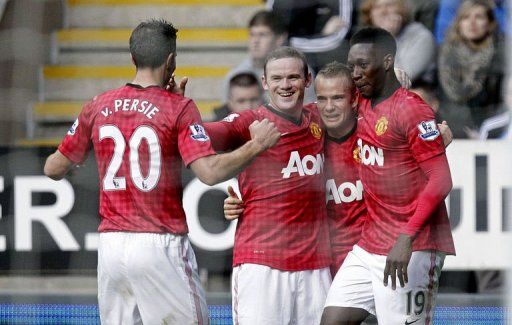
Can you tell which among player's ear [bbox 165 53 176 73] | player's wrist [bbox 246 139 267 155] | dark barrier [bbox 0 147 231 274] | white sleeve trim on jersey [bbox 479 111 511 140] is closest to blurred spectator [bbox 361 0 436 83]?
white sleeve trim on jersey [bbox 479 111 511 140]

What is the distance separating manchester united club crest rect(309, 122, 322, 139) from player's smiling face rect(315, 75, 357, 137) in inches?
1.6

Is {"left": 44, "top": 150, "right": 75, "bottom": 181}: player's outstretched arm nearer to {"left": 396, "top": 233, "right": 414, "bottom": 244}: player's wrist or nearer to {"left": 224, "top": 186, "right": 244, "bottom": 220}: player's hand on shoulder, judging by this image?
{"left": 224, "top": 186, "right": 244, "bottom": 220}: player's hand on shoulder

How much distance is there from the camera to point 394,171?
356cm

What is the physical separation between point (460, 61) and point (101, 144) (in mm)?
2071

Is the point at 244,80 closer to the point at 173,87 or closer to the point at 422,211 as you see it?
the point at 173,87

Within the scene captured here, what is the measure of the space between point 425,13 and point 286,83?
5.69ft

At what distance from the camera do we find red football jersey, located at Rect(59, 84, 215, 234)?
136 inches

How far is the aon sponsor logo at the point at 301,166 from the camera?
12.1ft

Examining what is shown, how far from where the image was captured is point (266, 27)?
524cm

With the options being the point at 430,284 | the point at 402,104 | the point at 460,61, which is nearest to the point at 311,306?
the point at 430,284

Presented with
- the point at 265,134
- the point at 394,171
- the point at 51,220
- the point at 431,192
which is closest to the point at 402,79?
the point at 394,171

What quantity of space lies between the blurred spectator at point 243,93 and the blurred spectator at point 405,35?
0.56 meters

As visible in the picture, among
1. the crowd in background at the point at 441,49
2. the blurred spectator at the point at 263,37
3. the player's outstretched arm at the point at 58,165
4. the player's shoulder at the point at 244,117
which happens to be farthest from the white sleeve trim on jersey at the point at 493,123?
the player's outstretched arm at the point at 58,165

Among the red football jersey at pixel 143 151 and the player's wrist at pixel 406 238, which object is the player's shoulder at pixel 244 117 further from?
the player's wrist at pixel 406 238
